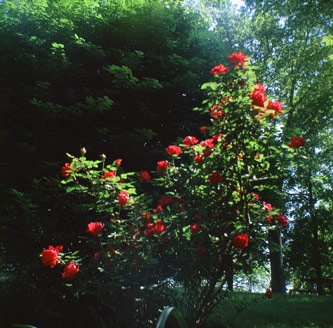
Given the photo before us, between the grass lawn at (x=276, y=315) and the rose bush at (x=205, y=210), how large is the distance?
1.55 metres

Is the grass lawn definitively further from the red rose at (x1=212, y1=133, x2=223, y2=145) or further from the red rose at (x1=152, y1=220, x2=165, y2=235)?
the red rose at (x1=212, y1=133, x2=223, y2=145)

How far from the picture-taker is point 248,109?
4.01m

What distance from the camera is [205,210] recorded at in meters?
4.27

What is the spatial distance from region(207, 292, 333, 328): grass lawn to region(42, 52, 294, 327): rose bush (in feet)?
5.07

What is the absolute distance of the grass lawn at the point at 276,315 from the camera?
6.39m

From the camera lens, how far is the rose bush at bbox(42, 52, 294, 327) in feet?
13.5

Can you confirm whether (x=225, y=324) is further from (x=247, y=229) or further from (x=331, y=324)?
(x=247, y=229)

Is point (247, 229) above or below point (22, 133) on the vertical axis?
below

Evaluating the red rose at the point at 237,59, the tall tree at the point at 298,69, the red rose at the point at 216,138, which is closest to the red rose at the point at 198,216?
the red rose at the point at 216,138

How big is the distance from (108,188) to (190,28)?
613 cm

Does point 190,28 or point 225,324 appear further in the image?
point 190,28

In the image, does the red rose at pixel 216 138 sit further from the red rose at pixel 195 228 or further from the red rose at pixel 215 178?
the red rose at pixel 195 228

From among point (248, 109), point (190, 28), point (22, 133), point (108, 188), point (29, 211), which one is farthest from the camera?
point (190, 28)

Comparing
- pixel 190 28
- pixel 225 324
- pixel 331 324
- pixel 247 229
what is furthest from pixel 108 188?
pixel 190 28
